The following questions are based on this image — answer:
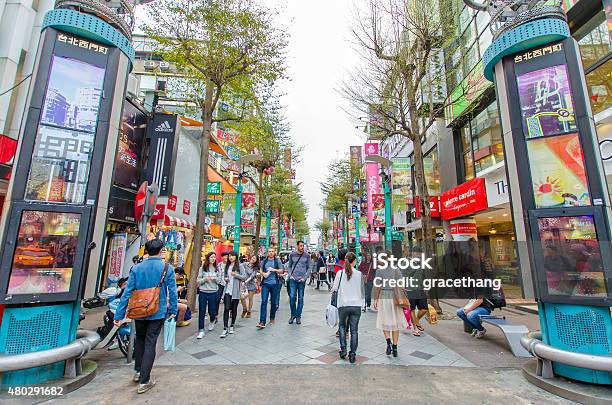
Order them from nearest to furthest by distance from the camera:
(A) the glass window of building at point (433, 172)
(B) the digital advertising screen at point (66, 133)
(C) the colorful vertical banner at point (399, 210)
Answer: (B) the digital advertising screen at point (66, 133) < (C) the colorful vertical banner at point (399, 210) < (A) the glass window of building at point (433, 172)

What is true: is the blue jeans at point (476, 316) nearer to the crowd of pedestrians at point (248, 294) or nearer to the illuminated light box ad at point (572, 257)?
the crowd of pedestrians at point (248, 294)

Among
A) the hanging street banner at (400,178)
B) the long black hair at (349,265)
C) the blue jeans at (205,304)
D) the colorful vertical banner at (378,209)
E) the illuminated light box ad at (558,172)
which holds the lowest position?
the blue jeans at (205,304)

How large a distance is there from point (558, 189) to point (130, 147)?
12620 mm

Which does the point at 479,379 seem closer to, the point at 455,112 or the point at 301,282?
the point at 301,282

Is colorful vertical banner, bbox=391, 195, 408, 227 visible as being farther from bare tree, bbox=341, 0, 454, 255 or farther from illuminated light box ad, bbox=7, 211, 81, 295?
illuminated light box ad, bbox=7, 211, 81, 295

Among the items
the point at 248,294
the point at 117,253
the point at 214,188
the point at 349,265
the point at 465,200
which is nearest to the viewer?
the point at 349,265

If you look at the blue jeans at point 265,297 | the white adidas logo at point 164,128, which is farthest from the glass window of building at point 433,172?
the white adidas logo at point 164,128

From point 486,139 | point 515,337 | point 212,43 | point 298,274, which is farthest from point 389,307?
point 486,139

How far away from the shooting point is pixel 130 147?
11.2 m

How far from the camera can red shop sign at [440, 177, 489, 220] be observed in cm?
1326

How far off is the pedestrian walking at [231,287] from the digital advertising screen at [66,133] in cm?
362

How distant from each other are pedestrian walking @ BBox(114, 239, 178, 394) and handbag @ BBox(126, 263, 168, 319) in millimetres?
17

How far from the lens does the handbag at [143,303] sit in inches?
154

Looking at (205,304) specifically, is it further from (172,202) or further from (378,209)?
(378,209)
